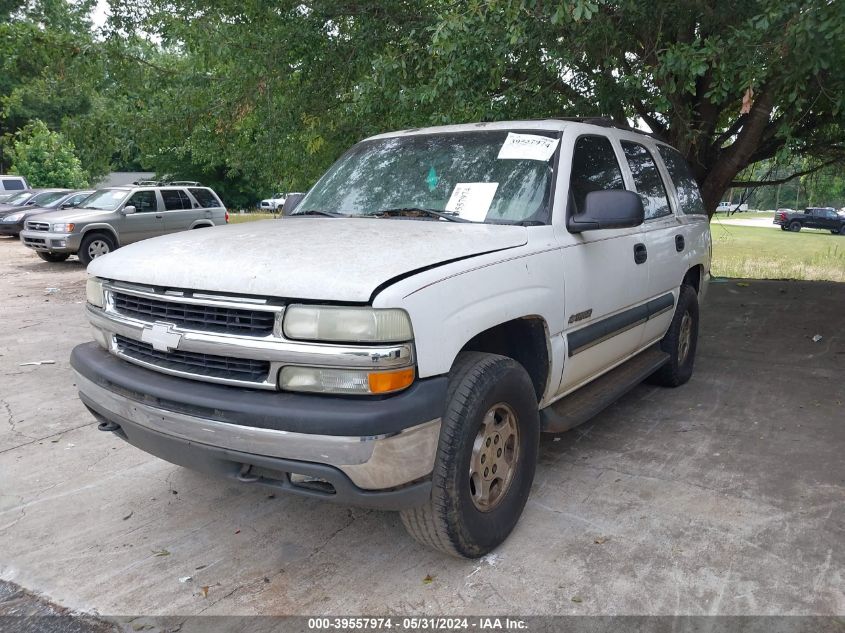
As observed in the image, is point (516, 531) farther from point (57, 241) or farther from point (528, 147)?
point (57, 241)

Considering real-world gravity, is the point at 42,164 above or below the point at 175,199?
above

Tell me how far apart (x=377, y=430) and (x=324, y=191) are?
2.24 metres

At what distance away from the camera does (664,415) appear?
4.91 m

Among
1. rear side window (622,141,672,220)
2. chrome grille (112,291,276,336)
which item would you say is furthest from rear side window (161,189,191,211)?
chrome grille (112,291,276,336)

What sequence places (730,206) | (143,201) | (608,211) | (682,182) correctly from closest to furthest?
(608,211) < (682,182) < (143,201) < (730,206)

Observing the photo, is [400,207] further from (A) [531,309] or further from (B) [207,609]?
(B) [207,609]

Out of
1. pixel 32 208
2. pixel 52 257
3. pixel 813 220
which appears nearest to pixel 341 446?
pixel 52 257

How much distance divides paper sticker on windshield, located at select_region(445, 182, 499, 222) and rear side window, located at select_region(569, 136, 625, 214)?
48cm

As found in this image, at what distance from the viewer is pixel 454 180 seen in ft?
12.0

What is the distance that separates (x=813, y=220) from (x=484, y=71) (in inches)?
1636

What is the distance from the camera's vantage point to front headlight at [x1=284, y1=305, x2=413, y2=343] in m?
2.36

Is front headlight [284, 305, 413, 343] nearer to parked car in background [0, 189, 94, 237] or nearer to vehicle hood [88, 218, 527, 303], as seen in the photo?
vehicle hood [88, 218, 527, 303]

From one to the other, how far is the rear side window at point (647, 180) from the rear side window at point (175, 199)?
42.5ft

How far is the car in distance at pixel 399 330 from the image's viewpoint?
7.88ft
